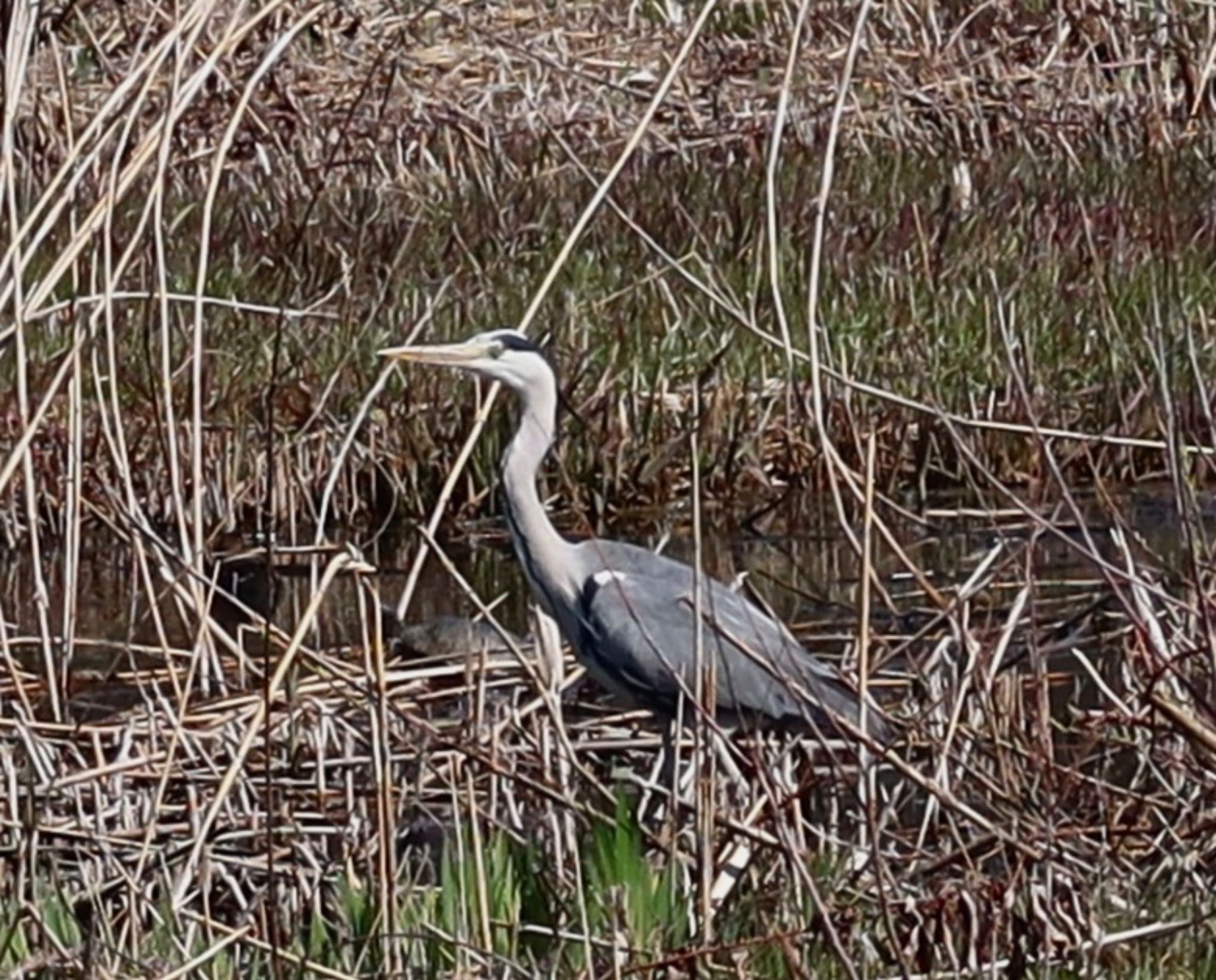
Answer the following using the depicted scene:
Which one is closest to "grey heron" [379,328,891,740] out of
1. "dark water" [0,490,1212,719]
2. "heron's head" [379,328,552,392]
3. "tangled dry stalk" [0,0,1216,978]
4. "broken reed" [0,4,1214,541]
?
"heron's head" [379,328,552,392]

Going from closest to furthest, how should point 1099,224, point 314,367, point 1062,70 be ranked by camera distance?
point 314,367
point 1099,224
point 1062,70

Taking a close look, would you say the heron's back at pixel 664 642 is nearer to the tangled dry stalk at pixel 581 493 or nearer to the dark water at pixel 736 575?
the tangled dry stalk at pixel 581 493

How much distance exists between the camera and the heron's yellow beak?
587cm

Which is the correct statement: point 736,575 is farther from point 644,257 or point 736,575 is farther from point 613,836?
point 613,836

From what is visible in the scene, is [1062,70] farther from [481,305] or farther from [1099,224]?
[481,305]

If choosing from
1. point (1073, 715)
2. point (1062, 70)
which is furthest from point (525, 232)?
point (1073, 715)

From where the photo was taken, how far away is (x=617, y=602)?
5914mm

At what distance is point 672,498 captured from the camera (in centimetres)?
834

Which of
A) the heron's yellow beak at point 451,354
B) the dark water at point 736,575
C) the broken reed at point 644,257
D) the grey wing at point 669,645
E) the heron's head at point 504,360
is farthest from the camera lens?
the broken reed at point 644,257

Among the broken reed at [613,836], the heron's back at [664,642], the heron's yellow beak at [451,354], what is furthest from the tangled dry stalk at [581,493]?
the heron's yellow beak at [451,354]

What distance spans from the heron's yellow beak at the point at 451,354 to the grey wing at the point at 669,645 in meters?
0.54

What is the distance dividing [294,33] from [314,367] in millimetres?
5111

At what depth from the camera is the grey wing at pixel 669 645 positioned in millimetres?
5617

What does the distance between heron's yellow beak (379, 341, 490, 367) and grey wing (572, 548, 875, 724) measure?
1.78ft
